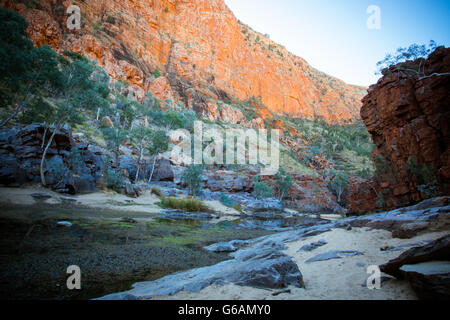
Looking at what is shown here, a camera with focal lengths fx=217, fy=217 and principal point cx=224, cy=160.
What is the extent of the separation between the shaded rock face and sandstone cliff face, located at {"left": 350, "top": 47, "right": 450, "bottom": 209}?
94.0ft

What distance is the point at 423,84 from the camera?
17656 mm

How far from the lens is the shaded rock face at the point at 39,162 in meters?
17.4

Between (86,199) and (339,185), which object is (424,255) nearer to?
(86,199)

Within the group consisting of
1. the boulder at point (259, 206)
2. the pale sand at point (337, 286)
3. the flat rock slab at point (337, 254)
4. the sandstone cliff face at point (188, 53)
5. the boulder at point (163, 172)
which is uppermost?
the sandstone cliff face at point (188, 53)

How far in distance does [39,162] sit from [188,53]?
277ft

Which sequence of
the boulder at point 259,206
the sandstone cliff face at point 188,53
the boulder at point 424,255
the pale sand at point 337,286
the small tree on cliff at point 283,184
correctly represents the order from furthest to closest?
the sandstone cliff face at point 188,53 → the small tree on cliff at point 283,184 → the boulder at point 259,206 → the pale sand at point 337,286 → the boulder at point 424,255

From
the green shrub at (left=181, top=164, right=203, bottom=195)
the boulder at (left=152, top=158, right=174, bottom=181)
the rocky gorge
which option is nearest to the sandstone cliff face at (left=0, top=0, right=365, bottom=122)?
the rocky gorge

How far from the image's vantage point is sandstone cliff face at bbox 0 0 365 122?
194ft

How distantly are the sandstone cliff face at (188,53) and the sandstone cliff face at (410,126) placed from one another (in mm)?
60904

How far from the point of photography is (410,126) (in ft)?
59.0

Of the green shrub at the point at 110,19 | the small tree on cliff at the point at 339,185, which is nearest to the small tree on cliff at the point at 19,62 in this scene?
the small tree on cliff at the point at 339,185

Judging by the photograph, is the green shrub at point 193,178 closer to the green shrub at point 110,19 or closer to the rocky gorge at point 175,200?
the rocky gorge at point 175,200
